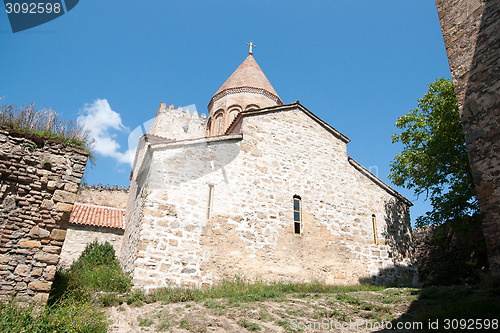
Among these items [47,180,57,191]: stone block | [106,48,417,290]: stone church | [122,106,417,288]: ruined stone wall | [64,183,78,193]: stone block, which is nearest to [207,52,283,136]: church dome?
[106,48,417,290]: stone church

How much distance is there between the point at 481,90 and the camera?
6.88m

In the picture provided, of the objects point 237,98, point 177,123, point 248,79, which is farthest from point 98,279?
point 248,79

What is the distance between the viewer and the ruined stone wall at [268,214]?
32.0 ft

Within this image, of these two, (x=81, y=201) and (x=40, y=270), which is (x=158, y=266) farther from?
(x=81, y=201)

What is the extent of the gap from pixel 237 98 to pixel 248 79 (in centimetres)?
181

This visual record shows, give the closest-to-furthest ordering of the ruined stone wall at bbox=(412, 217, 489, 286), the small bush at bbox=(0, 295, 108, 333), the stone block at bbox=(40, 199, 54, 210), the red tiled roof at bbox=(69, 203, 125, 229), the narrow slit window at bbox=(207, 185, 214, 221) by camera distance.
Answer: the small bush at bbox=(0, 295, 108, 333), the stone block at bbox=(40, 199, 54, 210), the narrow slit window at bbox=(207, 185, 214, 221), the ruined stone wall at bbox=(412, 217, 489, 286), the red tiled roof at bbox=(69, 203, 125, 229)

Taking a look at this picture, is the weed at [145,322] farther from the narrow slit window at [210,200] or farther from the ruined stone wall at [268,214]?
the narrow slit window at [210,200]

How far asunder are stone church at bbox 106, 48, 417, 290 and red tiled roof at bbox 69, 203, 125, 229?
3.37 metres

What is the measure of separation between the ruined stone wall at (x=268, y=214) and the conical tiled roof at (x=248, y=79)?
24.8 feet

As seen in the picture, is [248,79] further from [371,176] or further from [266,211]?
[266,211]

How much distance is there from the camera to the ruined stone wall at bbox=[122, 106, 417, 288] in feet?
32.0

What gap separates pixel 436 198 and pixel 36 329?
1275cm

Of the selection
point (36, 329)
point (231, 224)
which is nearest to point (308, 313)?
point (231, 224)

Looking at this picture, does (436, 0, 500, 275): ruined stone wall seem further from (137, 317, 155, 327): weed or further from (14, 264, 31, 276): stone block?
(14, 264, 31, 276): stone block
